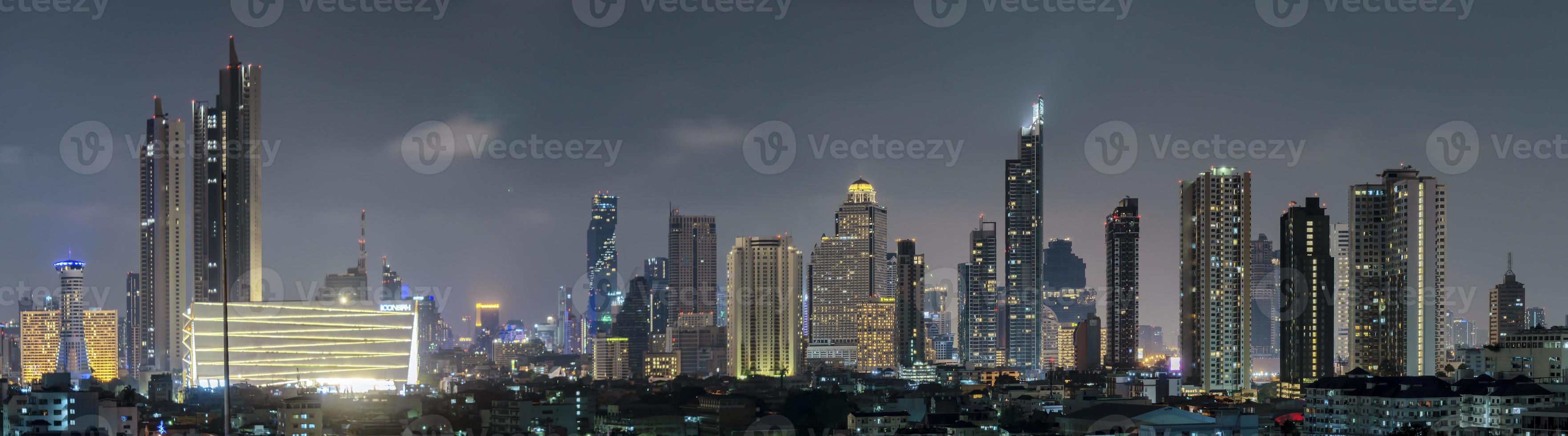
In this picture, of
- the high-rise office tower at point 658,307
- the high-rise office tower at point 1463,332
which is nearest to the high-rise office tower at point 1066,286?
the high-rise office tower at point 658,307

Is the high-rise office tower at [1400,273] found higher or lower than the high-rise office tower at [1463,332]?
higher

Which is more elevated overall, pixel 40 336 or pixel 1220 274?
pixel 1220 274

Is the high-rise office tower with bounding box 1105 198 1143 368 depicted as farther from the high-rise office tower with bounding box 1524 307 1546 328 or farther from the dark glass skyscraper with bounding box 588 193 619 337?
the dark glass skyscraper with bounding box 588 193 619 337

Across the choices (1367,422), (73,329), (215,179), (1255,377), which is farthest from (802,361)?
(1367,422)

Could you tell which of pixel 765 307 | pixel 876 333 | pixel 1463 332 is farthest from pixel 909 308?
pixel 1463 332

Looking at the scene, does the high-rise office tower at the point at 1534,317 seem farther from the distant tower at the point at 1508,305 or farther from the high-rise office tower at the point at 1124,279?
the high-rise office tower at the point at 1124,279

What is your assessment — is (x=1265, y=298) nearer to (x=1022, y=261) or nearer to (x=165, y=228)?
(x=1022, y=261)
